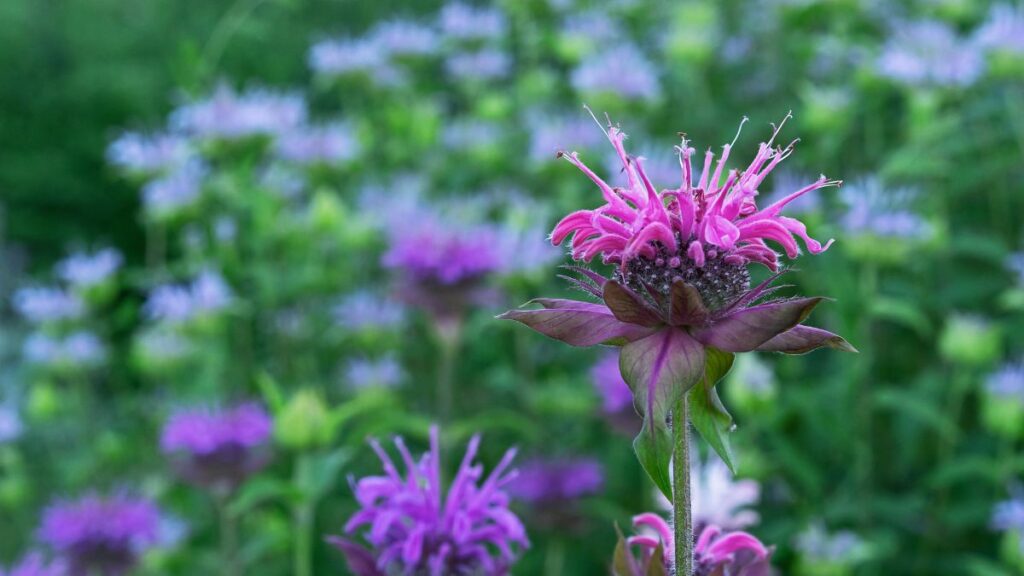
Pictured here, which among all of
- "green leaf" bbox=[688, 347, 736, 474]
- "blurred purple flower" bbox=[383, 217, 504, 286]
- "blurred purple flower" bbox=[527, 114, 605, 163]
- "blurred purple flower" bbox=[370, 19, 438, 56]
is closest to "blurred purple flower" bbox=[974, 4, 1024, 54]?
"blurred purple flower" bbox=[527, 114, 605, 163]

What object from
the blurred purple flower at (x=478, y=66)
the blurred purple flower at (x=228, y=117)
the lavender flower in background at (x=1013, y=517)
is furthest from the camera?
the blurred purple flower at (x=478, y=66)

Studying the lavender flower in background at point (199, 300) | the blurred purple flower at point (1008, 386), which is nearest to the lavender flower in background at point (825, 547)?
the blurred purple flower at point (1008, 386)

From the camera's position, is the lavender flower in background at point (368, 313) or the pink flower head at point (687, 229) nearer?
the pink flower head at point (687, 229)

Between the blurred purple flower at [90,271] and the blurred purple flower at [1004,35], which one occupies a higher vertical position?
the blurred purple flower at [1004,35]

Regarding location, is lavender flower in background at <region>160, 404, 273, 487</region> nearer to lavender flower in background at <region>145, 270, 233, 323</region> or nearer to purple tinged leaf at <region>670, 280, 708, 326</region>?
lavender flower in background at <region>145, 270, 233, 323</region>

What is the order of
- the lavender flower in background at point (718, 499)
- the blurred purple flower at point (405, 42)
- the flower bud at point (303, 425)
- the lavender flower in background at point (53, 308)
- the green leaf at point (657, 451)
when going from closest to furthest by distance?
the green leaf at point (657, 451), the lavender flower in background at point (718, 499), the flower bud at point (303, 425), the lavender flower in background at point (53, 308), the blurred purple flower at point (405, 42)

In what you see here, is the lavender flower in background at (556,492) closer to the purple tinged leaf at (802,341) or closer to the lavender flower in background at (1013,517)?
the lavender flower in background at (1013,517)

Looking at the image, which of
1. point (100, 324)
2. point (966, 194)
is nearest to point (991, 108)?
point (966, 194)

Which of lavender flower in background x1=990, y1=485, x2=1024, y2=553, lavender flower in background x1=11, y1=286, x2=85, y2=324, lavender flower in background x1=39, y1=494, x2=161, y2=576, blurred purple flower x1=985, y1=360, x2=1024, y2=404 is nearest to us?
lavender flower in background x1=990, y1=485, x2=1024, y2=553
